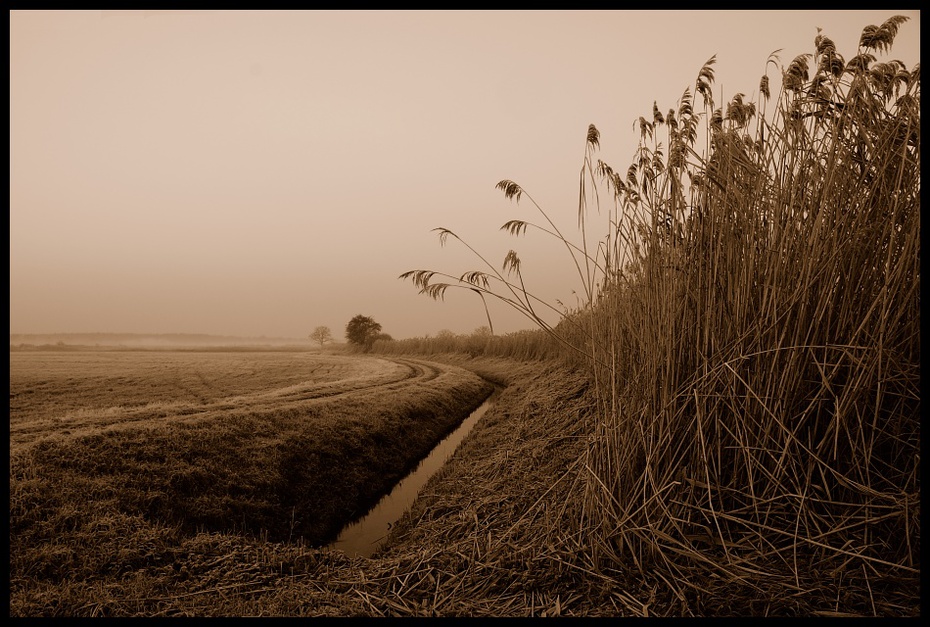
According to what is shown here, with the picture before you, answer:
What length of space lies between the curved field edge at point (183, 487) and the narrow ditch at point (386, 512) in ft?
0.59

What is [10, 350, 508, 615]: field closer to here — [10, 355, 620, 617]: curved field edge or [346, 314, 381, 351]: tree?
[10, 355, 620, 617]: curved field edge

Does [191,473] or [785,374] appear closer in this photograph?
[785,374]

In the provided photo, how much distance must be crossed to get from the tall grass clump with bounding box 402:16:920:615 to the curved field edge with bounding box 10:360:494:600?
159 inches

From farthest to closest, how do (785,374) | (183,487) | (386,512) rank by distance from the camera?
(386,512), (183,487), (785,374)

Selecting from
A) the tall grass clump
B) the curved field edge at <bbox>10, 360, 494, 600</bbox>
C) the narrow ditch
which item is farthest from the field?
the tall grass clump

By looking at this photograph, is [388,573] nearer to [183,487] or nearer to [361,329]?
[183,487]

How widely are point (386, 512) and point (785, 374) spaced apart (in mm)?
6211

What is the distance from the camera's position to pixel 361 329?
71.9 metres

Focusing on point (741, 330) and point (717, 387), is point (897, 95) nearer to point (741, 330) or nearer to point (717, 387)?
point (741, 330)

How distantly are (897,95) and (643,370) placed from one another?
2288mm

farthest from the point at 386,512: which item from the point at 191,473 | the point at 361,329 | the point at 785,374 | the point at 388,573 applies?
the point at 361,329

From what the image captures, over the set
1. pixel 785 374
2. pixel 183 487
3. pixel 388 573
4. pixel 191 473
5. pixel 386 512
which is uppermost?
pixel 785 374
